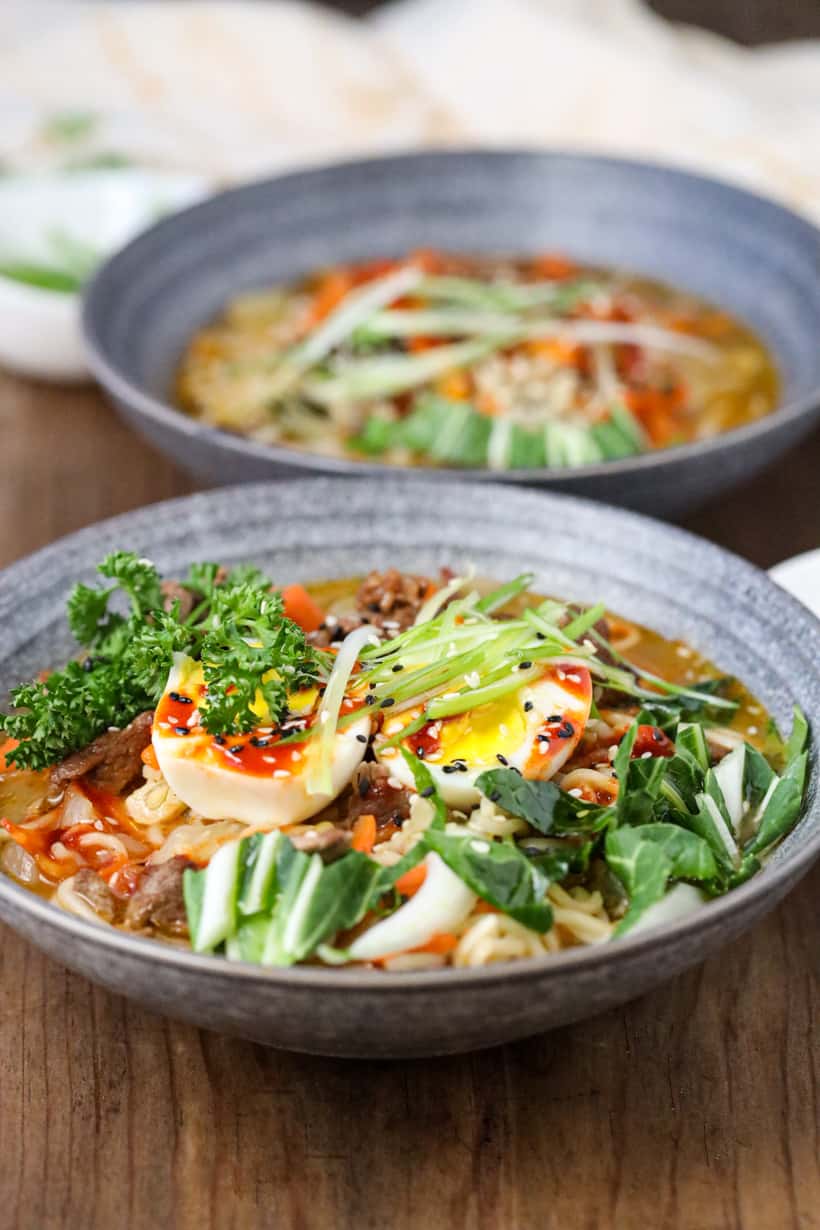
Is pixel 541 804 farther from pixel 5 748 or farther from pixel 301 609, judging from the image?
pixel 5 748

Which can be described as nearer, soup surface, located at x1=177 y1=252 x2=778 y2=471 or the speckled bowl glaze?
the speckled bowl glaze

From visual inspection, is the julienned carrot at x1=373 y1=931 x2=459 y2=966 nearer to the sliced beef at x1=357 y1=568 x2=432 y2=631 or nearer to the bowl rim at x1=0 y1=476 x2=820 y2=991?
the bowl rim at x1=0 y1=476 x2=820 y2=991

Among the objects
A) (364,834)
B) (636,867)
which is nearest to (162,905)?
(364,834)

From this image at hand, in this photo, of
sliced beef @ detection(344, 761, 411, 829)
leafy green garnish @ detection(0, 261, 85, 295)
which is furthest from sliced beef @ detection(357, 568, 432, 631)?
leafy green garnish @ detection(0, 261, 85, 295)

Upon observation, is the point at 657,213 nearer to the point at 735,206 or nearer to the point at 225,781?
the point at 735,206

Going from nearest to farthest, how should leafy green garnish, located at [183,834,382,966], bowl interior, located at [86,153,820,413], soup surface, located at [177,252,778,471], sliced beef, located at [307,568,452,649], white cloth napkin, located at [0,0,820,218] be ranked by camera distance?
leafy green garnish, located at [183,834,382,966] < sliced beef, located at [307,568,452,649] < soup surface, located at [177,252,778,471] < bowl interior, located at [86,153,820,413] < white cloth napkin, located at [0,0,820,218]
